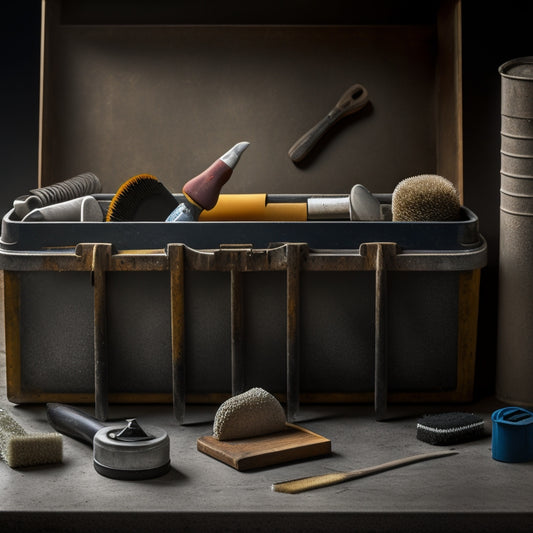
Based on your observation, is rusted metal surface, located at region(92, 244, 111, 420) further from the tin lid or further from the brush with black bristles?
the tin lid

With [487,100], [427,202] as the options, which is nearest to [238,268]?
[427,202]

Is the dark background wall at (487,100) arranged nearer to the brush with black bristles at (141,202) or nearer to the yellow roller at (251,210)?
the yellow roller at (251,210)

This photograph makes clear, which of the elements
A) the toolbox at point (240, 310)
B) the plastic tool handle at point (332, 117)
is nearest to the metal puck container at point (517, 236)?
the toolbox at point (240, 310)

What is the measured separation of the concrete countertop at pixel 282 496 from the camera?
153 cm

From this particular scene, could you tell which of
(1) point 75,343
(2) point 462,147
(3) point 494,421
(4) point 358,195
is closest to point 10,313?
(1) point 75,343

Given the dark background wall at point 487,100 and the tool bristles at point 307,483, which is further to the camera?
the dark background wall at point 487,100

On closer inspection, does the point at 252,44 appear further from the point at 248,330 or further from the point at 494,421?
the point at 494,421

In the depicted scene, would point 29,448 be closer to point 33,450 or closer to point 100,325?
point 33,450

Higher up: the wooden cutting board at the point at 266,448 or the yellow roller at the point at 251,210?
the yellow roller at the point at 251,210

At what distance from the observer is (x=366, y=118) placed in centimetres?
264

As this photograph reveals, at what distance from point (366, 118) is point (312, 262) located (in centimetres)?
78

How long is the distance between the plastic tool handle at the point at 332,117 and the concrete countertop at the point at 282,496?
97cm

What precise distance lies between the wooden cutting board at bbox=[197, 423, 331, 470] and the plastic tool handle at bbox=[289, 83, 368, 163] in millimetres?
986

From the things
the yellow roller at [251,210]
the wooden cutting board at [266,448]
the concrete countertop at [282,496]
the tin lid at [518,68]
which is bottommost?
the concrete countertop at [282,496]
